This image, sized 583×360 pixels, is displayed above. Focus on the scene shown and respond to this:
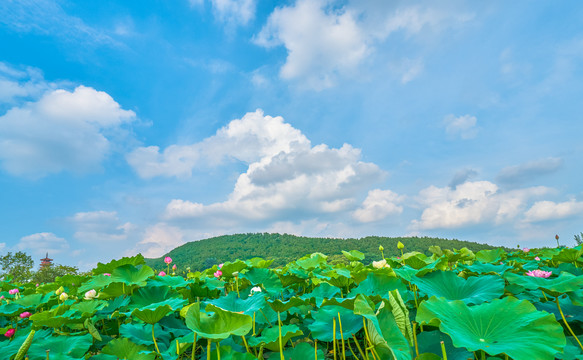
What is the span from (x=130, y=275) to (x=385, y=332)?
1.73 metres

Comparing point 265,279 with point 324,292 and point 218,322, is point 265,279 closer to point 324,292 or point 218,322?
point 324,292

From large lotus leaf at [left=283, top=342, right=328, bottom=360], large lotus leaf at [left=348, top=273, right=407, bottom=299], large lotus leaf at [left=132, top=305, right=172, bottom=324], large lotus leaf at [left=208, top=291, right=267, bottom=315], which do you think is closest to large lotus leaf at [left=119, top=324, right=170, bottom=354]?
large lotus leaf at [left=132, top=305, right=172, bottom=324]

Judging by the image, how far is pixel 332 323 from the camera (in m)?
1.48

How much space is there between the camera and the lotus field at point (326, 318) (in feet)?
3.71

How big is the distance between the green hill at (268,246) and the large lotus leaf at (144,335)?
90.3 ft

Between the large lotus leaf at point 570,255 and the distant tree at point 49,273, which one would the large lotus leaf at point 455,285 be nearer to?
the large lotus leaf at point 570,255

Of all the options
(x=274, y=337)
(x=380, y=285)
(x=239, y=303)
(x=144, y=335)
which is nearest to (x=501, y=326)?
(x=380, y=285)

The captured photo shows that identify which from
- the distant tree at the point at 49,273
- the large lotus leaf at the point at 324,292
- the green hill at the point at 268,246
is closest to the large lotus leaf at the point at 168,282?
the large lotus leaf at the point at 324,292

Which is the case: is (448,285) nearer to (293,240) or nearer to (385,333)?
(385,333)

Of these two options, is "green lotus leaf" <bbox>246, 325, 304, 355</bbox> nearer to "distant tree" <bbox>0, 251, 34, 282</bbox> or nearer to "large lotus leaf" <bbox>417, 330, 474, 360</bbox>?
"large lotus leaf" <bbox>417, 330, 474, 360</bbox>

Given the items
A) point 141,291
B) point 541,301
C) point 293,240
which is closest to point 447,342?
point 541,301

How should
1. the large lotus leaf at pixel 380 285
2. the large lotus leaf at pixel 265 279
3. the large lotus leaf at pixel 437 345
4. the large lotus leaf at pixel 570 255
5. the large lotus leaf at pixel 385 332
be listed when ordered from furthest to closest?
the large lotus leaf at pixel 570 255 < the large lotus leaf at pixel 265 279 < the large lotus leaf at pixel 380 285 < the large lotus leaf at pixel 437 345 < the large lotus leaf at pixel 385 332

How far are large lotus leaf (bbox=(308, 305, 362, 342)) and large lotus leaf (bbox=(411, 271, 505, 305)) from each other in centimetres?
40

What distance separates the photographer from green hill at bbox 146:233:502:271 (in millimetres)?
31484
